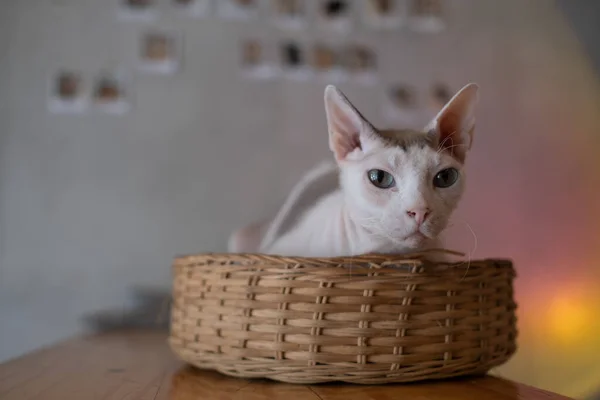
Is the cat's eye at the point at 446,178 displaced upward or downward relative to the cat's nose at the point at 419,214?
upward

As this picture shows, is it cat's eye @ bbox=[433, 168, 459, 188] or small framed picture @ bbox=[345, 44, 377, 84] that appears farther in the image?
small framed picture @ bbox=[345, 44, 377, 84]

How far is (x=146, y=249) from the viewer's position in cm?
141

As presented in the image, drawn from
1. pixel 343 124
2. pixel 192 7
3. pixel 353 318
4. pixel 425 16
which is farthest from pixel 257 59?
pixel 353 318

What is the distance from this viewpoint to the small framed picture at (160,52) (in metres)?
1.44

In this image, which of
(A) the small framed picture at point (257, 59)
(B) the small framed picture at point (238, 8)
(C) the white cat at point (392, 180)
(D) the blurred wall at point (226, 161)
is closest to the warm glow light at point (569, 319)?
(D) the blurred wall at point (226, 161)

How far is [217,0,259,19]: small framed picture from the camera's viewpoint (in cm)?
146

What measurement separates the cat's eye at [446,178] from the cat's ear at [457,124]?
0.04 meters

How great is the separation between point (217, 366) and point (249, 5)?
3.34ft

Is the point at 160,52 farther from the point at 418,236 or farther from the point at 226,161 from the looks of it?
the point at 418,236

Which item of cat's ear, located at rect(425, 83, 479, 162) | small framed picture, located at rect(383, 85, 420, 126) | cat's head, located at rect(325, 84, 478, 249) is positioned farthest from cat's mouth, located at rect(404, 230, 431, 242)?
small framed picture, located at rect(383, 85, 420, 126)

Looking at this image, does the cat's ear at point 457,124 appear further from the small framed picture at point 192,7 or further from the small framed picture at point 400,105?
the small framed picture at point 192,7

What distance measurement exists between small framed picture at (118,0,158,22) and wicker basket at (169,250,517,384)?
3.00 ft

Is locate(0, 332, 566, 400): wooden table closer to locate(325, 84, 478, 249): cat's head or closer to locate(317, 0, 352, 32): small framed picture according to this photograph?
locate(325, 84, 478, 249): cat's head

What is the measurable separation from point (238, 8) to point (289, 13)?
0.46 feet
